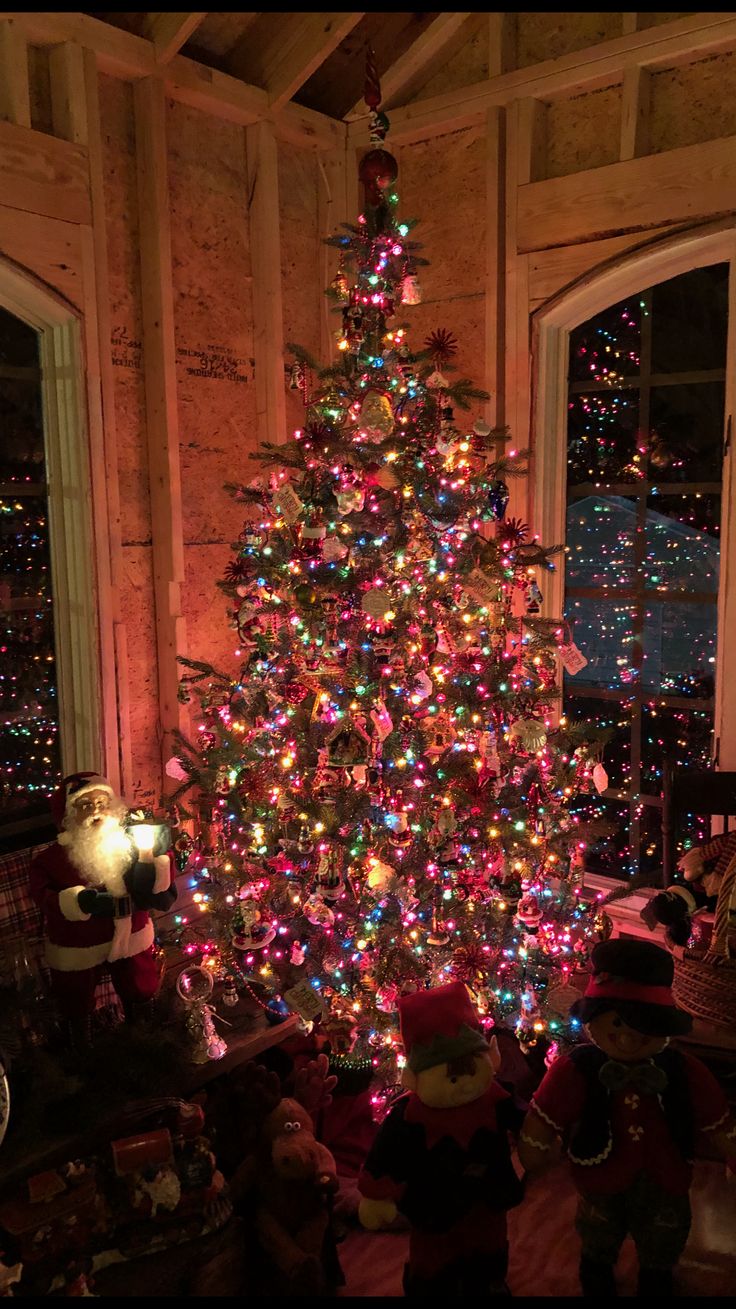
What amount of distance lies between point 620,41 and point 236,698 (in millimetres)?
2970

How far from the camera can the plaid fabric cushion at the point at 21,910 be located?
9.91 ft

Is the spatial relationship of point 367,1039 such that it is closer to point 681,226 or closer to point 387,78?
point 681,226

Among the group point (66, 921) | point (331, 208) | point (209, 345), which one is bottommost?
point (66, 921)

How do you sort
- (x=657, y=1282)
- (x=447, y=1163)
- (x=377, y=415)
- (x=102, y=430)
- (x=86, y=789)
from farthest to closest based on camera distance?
1. (x=102, y=430)
2. (x=377, y=415)
3. (x=86, y=789)
4. (x=657, y=1282)
5. (x=447, y=1163)

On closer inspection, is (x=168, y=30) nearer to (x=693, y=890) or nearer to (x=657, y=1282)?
(x=693, y=890)

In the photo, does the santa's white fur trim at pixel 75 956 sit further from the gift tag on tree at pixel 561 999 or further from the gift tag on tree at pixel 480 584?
the gift tag on tree at pixel 480 584

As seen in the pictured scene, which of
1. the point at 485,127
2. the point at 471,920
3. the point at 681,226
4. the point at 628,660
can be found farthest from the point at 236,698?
the point at 485,127

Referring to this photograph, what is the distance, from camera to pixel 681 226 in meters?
3.67

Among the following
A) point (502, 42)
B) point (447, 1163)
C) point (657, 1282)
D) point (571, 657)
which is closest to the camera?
point (447, 1163)

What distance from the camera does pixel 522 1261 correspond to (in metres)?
2.50

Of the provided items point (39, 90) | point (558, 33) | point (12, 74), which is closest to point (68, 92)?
point (39, 90)

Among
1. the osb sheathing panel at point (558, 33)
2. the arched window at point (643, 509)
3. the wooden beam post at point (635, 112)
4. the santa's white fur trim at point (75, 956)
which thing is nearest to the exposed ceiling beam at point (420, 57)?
the osb sheathing panel at point (558, 33)

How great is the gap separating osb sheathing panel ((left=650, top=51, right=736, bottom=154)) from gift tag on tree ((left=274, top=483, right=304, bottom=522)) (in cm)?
216

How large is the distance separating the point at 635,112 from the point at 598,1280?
3967 mm
